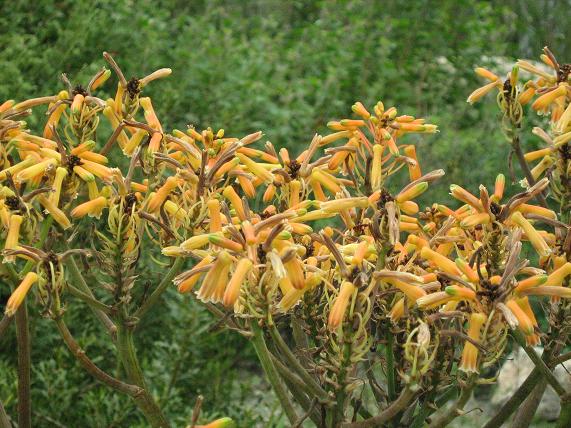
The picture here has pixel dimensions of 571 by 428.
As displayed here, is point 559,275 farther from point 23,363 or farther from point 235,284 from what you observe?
point 23,363

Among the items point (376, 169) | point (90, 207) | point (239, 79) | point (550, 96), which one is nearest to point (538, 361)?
point (376, 169)

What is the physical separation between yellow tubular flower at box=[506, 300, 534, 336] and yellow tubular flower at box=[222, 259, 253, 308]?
470 mm

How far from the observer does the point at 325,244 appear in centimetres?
182

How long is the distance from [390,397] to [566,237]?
1.70 feet

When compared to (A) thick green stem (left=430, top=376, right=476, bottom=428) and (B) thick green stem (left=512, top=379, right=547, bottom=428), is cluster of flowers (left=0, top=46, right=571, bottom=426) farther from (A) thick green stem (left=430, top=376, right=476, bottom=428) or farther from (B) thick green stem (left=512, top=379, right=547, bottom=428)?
(B) thick green stem (left=512, top=379, right=547, bottom=428)

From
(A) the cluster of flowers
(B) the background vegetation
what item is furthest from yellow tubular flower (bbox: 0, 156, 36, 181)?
(B) the background vegetation

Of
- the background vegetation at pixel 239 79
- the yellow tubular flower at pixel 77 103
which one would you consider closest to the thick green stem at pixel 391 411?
the background vegetation at pixel 239 79

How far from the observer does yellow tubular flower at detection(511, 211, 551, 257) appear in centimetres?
196

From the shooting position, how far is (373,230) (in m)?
1.89

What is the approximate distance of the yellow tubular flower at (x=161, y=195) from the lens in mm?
2076

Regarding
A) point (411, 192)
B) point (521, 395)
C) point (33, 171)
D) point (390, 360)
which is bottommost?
point (521, 395)

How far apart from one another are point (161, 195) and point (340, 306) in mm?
560

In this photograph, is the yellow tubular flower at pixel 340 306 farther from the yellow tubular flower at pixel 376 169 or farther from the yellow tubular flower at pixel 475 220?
the yellow tubular flower at pixel 376 169

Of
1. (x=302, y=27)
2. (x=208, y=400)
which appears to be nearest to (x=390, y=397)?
(x=208, y=400)
